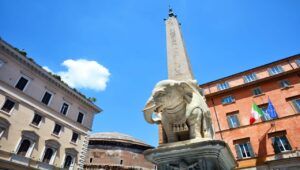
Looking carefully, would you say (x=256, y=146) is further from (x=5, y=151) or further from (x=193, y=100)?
(x=5, y=151)

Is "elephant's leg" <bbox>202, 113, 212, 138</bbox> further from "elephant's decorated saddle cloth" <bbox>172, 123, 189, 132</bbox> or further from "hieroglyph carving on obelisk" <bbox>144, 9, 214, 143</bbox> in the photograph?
"elephant's decorated saddle cloth" <bbox>172, 123, 189, 132</bbox>

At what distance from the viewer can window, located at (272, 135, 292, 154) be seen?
54.2ft

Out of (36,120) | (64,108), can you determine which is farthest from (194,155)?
(64,108)

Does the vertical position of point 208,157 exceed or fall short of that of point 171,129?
it falls short

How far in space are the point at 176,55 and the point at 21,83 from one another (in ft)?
66.0

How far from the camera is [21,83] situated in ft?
63.9

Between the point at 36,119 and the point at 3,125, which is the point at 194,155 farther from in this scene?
the point at 36,119

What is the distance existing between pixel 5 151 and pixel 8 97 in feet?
15.9

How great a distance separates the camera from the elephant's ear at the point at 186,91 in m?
3.14

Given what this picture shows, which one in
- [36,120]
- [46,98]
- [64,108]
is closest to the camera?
[36,120]

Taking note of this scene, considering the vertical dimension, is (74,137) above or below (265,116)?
below

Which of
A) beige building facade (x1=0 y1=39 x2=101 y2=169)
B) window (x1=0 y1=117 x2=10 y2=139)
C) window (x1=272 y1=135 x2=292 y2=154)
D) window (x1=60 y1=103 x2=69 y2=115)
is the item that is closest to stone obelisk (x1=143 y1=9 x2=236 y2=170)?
window (x1=272 y1=135 x2=292 y2=154)

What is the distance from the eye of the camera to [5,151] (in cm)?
1598

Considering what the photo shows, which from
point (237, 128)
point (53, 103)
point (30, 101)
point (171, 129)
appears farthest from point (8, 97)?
point (237, 128)
